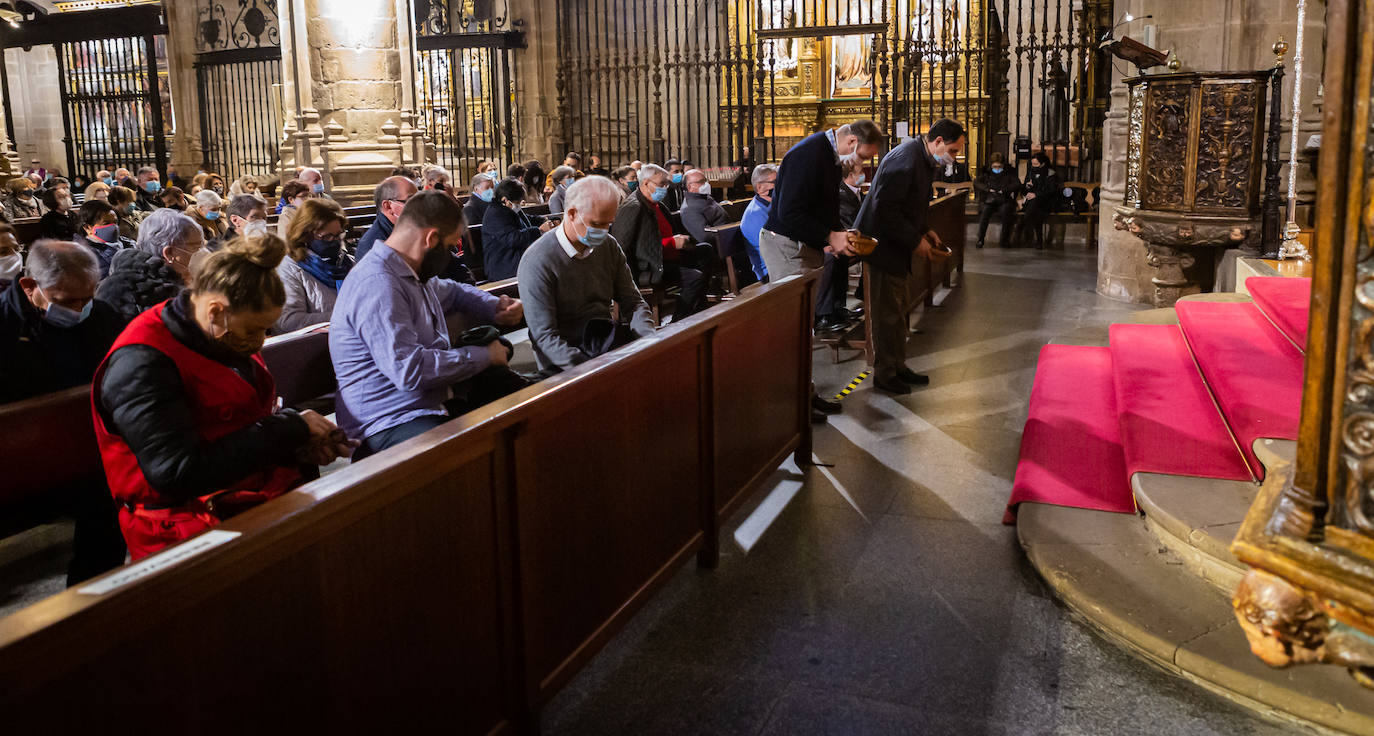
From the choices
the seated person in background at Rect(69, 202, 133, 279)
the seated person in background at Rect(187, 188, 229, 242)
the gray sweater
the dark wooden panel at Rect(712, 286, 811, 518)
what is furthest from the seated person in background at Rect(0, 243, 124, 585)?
the seated person in background at Rect(187, 188, 229, 242)

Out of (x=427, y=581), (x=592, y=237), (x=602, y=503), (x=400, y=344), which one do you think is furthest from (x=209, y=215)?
(x=427, y=581)

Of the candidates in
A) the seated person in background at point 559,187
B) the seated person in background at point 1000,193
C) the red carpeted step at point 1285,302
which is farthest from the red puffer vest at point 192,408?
the seated person in background at point 1000,193

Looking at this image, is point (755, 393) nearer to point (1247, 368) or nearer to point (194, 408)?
point (1247, 368)

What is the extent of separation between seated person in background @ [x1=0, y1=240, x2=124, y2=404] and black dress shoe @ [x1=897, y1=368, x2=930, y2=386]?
4.13 meters

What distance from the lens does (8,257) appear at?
16.0 feet

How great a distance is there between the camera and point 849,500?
4.37 m

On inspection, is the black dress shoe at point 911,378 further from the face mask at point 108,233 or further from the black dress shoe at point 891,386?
the face mask at point 108,233

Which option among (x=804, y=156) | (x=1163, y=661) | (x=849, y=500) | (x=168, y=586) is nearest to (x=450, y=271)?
(x=804, y=156)

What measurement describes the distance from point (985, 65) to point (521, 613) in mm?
14923

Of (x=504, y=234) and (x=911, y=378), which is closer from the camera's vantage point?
(x=911, y=378)

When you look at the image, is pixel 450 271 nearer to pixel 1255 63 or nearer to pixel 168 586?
pixel 168 586

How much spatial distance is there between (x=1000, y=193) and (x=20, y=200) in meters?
11.2

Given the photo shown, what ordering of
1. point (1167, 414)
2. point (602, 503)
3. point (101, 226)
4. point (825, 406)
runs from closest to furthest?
point (602, 503), point (1167, 414), point (825, 406), point (101, 226)

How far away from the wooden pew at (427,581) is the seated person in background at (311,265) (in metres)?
1.99
